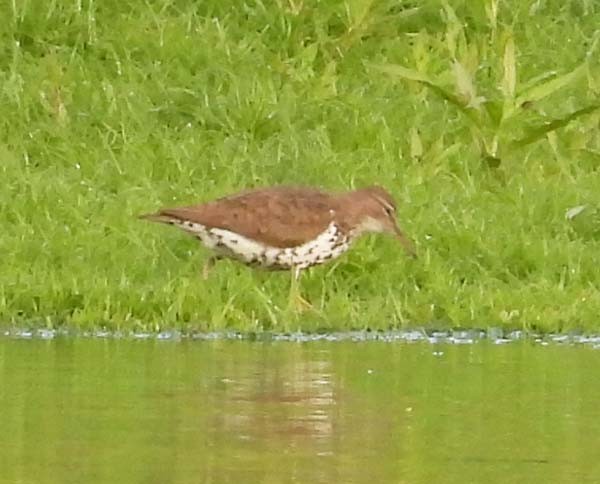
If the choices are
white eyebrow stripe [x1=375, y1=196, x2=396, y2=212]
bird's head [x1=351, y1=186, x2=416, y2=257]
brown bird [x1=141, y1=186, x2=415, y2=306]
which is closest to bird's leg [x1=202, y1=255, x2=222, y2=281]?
brown bird [x1=141, y1=186, x2=415, y2=306]

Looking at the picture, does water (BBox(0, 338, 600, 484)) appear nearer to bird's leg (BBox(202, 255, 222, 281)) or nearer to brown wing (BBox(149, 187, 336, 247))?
bird's leg (BBox(202, 255, 222, 281))

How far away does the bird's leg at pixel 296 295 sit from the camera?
33.2ft

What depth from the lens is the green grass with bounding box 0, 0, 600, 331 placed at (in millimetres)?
10211

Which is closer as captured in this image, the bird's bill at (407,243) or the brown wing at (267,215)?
the brown wing at (267,215)

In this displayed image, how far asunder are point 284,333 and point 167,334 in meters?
0.48

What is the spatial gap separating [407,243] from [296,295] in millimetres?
856

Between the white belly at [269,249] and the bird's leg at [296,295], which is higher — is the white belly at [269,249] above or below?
above

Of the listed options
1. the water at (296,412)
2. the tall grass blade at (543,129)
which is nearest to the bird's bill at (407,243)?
the water at (296,412)

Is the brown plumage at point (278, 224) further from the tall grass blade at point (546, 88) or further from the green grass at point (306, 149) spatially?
the tall grass blade at point (546, 88)

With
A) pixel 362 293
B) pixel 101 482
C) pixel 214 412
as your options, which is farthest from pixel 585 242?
pixel 101 482

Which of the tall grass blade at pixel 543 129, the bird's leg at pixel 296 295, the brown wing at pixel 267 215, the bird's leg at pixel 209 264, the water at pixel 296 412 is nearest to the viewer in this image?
the water at pixel 296 412

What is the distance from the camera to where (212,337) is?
9578 mm

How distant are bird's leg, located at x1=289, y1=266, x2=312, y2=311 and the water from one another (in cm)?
56

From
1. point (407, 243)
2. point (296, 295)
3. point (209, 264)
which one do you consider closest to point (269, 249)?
point (209, 264)
